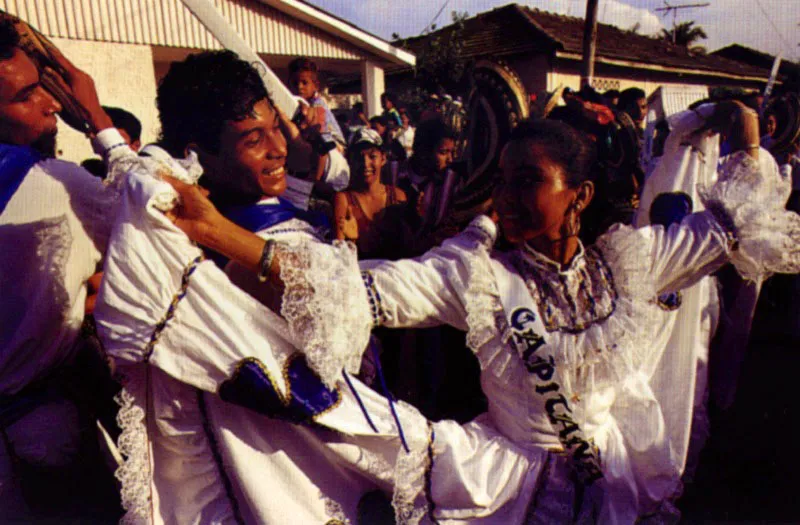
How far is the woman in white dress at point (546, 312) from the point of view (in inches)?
70.6

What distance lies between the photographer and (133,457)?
1.79 meters

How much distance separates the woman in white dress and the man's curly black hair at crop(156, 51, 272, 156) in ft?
1.90

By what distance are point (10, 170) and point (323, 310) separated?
50.7 inches

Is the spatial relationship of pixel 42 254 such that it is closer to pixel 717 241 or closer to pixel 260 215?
pixel 260 215

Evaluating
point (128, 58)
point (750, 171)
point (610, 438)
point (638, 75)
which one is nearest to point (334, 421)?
point (610, 438)

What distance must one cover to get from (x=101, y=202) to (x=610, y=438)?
1.97 m

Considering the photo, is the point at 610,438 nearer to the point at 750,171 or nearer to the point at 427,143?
the point at 750,171

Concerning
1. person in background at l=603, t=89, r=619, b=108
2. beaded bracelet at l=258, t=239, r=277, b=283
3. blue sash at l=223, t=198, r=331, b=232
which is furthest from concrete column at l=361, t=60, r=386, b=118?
beaded bracelet at l=258, t=239, r=277, b=283

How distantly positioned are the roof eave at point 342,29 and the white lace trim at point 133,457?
11.3ft

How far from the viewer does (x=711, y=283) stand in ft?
11.0

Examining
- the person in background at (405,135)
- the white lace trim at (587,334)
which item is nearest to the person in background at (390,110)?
the person in background at (405,135)

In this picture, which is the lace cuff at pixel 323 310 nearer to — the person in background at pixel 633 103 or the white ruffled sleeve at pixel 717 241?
the white ruffled sleeve at pixel 717 241

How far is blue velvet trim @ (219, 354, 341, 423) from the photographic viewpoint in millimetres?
1682

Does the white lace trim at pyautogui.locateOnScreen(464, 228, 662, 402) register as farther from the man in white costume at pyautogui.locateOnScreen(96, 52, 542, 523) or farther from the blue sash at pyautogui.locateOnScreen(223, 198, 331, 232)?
the blue sash at pyautogui.locateOnScreen(223, 198, 331, 232)
